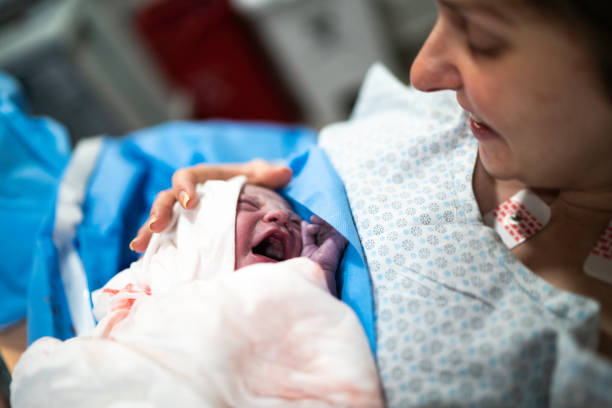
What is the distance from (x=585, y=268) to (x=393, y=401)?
382 mm

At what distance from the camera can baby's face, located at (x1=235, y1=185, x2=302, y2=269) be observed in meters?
0.74

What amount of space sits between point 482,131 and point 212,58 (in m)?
1.85

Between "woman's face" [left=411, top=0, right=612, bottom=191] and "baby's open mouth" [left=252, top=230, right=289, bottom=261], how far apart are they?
34cm

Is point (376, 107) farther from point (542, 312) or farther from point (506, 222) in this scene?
point (542, 312)

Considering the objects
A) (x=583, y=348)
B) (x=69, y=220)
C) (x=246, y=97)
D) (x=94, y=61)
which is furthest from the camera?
(x=246, y=97)

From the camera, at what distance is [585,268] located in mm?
682

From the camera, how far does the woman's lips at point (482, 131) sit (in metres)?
0.65

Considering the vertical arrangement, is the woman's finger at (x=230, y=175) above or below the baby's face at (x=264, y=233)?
above

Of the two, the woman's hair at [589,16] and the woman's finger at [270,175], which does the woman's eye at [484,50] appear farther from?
the woman's finger at [270,175]

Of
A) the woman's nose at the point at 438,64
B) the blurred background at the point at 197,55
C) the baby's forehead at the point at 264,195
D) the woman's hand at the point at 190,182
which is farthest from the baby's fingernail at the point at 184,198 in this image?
the blurred background at the point at 197,55

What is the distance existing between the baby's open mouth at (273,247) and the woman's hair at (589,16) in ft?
1.61

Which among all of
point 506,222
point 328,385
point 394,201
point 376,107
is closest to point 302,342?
point 328,385

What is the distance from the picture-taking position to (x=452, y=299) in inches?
24.5

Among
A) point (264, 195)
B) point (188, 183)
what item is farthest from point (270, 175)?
point (188, 183)
